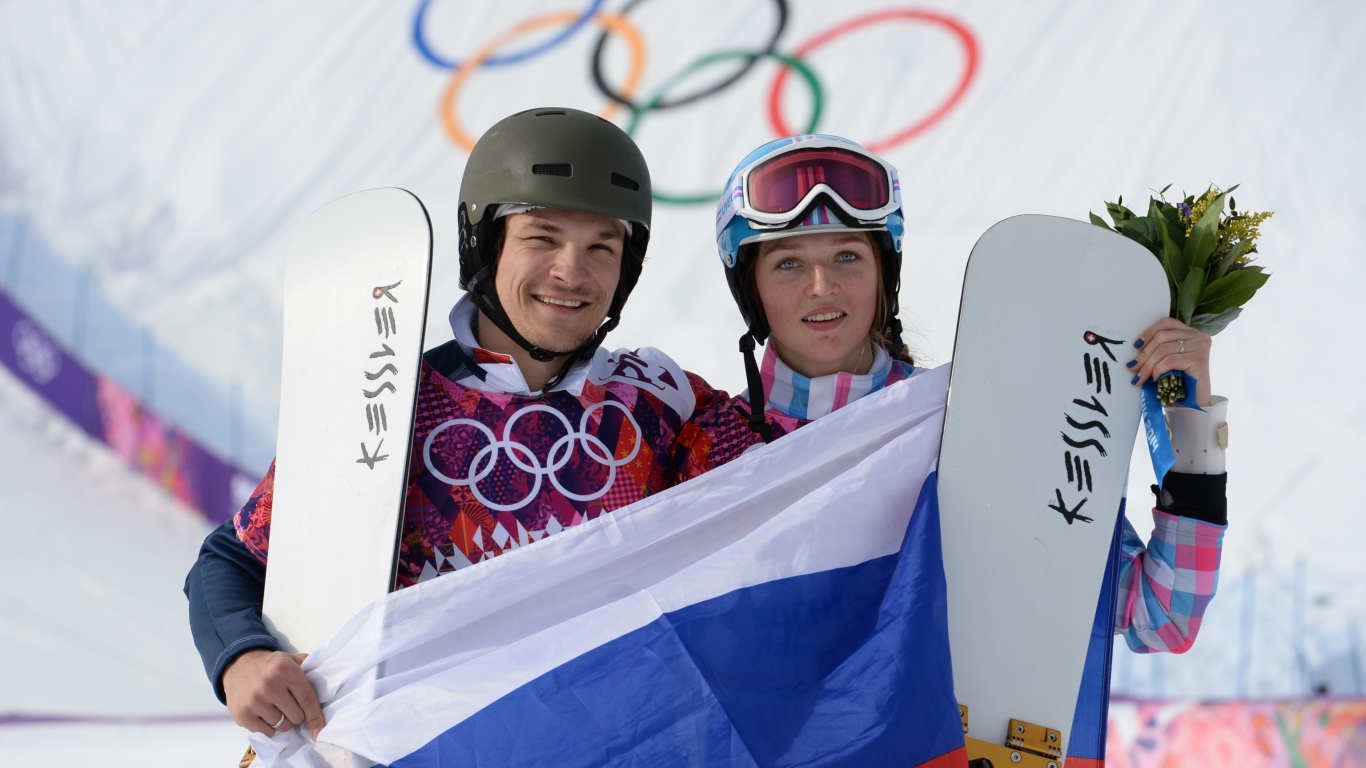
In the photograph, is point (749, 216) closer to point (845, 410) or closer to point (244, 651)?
point (845, 410)

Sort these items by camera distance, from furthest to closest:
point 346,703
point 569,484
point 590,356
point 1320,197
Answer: point 1320,197 → point 590,356 → point 569,484 → point 346,703

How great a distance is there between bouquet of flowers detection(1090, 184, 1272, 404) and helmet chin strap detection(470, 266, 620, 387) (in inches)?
43.0

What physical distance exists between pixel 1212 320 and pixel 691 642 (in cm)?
116

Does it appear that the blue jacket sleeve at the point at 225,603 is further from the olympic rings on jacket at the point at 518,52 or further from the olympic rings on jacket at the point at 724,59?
the olympic rings on jacket at the point at 518,52

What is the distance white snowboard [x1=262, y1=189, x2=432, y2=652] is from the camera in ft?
5.58

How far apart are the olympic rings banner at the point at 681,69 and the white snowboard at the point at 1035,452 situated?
20.1 feet

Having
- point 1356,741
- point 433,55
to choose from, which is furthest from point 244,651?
point 433,55

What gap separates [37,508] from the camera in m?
7.04

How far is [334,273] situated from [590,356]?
529 mm

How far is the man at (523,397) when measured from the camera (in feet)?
5.80

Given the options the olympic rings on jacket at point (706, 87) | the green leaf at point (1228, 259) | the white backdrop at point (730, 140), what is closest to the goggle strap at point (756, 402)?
the green leaf at point (1228, 259)

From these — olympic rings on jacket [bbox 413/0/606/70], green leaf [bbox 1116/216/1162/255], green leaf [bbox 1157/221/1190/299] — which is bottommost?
green leaf [bbox 1157/221/1190/299]

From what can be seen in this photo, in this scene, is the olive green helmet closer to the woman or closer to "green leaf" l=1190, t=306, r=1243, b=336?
the woman

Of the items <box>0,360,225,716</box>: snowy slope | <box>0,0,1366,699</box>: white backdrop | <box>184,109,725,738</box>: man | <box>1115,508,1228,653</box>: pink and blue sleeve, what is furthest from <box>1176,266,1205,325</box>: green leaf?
<box>0,360,225,716</box>: snowy slope
